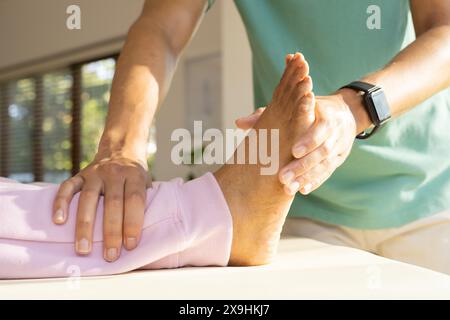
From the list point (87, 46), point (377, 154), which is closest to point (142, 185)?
point (377, 154)

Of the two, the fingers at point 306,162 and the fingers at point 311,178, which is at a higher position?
the fingers at point 306,162

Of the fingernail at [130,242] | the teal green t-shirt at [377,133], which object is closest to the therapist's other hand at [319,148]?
the fingernail at [130,242]

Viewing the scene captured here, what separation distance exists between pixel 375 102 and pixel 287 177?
0.59 feet

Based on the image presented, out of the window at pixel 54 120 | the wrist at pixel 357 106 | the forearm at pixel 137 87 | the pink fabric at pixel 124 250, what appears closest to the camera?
the pink fabric at pixel 124 250

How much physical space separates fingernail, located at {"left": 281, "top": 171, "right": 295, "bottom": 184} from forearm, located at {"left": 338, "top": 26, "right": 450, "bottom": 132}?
0.16m

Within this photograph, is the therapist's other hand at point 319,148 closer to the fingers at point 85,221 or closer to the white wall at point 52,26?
the fingers at point 85,221

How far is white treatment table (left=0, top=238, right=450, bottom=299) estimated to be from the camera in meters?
0.62

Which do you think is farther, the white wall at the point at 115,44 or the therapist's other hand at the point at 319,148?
the white wall at the point at 115,44

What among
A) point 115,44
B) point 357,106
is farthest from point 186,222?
point 115,44

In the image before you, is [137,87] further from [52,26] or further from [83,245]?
[52,26]

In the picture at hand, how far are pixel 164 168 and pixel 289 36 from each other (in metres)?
4.02

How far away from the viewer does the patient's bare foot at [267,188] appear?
83cm

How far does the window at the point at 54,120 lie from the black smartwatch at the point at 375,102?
4.66m

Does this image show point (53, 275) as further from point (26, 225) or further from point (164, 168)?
point (164, 168)
